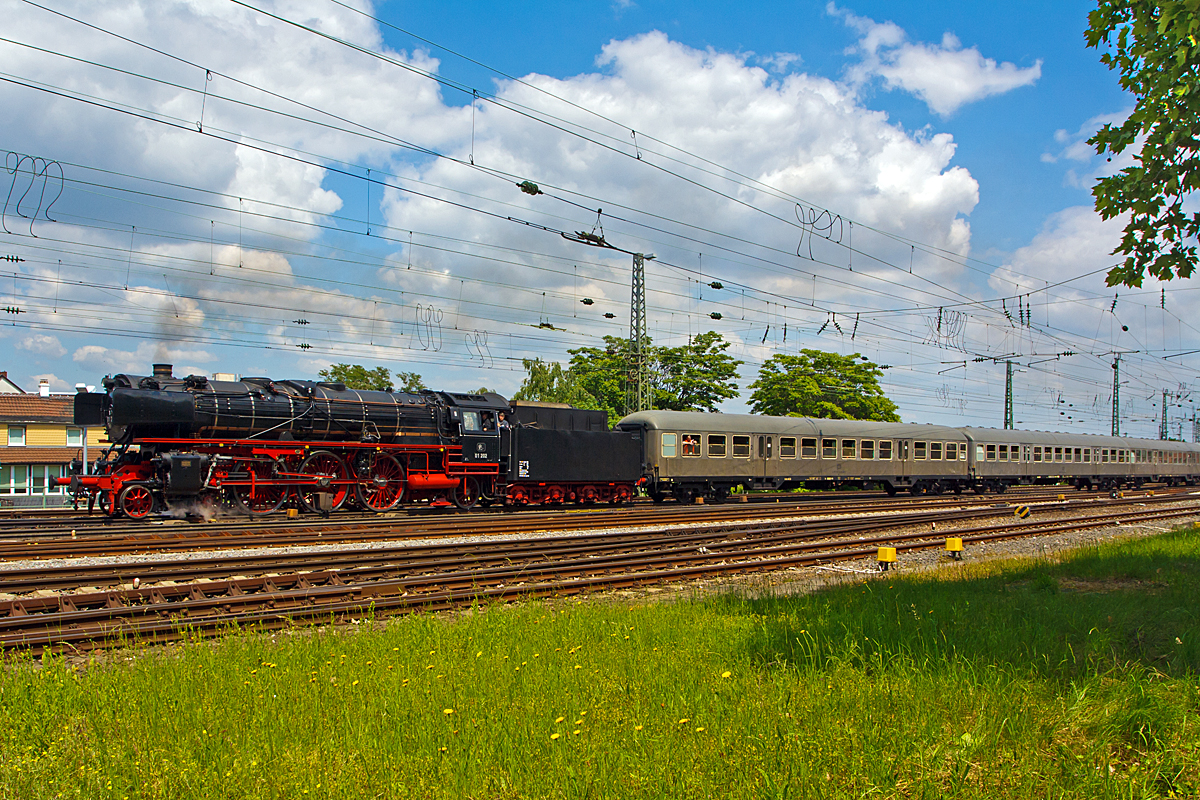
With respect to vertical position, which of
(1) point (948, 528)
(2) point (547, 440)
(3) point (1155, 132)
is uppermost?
(3) point (1155, 132)

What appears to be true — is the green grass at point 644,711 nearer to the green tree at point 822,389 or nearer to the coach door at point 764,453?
the coach door at point 764,453

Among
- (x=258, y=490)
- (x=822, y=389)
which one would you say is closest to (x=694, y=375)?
(x=822, y=389)

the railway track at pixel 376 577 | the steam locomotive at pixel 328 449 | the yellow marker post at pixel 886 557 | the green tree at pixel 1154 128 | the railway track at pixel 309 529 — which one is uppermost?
the green tree at pixel 1154 128

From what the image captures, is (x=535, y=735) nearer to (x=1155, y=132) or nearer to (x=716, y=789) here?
(x=716, y=789)

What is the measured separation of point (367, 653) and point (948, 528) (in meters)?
16.7

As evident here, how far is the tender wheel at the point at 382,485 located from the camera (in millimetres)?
20812

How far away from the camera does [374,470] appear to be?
68.8 feet

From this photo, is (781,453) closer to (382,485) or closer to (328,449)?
(382,485)

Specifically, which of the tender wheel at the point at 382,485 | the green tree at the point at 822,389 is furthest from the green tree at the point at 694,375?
the tender wheel at the point at 382,485

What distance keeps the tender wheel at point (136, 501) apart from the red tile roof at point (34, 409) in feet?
101

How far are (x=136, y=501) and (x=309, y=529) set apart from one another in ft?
17.1

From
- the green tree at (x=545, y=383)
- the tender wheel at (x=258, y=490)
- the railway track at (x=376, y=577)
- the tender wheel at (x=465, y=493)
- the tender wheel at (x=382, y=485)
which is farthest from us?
the green tree at (x=545, y=383)

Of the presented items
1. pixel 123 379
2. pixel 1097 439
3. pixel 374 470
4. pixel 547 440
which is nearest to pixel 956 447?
pixel 1097 439

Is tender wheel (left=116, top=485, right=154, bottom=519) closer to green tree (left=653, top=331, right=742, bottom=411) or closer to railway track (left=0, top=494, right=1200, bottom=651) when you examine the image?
railway track (left=0, top=494, right=1200, bottom=651)
